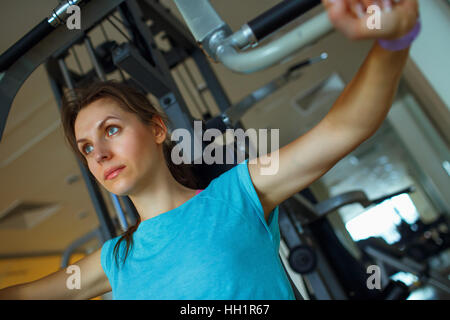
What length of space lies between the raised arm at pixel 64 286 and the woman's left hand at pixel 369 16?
0.63m

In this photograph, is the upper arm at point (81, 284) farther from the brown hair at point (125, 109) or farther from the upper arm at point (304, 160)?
the upper arm at point (304, 160)

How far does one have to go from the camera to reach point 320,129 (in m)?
0.51

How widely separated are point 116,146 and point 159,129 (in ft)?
0.51

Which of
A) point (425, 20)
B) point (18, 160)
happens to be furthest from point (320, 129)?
point (18, 160)

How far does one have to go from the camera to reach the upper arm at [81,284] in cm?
69

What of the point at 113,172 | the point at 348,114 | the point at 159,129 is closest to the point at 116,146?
the point at 113,172

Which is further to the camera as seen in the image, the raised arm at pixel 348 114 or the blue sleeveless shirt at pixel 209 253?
the blue sleeveless shirt at pixel 209 253

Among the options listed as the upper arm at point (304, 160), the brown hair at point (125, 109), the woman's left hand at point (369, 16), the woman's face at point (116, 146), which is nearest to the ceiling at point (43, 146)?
the brown hair at point (125, 109)

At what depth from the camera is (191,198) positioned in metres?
0.71

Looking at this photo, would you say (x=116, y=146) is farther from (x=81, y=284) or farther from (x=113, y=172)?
(x=81, y=284)

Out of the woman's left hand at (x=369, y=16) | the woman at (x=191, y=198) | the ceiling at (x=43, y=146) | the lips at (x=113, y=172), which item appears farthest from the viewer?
the ceiling at (x=43, y=146)

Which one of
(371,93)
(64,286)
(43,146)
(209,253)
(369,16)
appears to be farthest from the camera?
(43,146)
